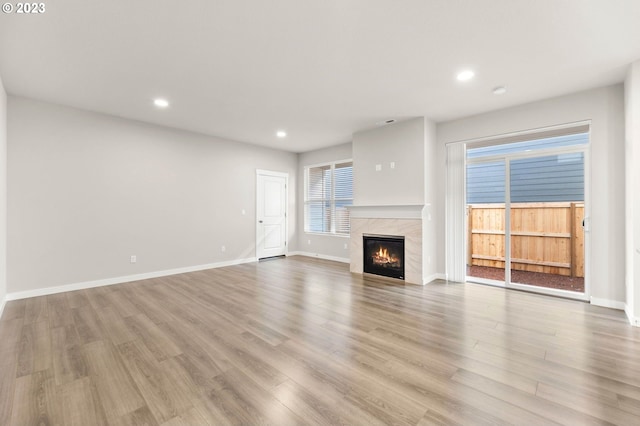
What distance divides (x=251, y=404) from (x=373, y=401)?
786mm

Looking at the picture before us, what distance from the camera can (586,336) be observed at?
107 inches

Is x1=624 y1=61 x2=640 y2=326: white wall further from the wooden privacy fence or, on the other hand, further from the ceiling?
the wooden privacy fence

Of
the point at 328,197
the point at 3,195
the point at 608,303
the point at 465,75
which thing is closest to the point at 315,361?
the point at 465,75

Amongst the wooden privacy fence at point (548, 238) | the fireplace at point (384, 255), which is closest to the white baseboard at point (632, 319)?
the wooden privacy fence at point (548, 238)

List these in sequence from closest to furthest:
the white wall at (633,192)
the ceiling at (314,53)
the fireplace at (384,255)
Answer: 1. the ceiling at (314,53)
2. the white wall at (633,192)
3. the fireplace at (384,255)

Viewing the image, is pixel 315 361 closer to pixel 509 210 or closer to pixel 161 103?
pixel 509 210

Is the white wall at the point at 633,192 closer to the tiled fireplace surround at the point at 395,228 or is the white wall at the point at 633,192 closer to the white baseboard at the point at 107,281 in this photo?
the tiled fireplace surround at the point at 395,228

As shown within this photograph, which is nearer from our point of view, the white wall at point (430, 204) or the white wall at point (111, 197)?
the white wall at point (111, 197)

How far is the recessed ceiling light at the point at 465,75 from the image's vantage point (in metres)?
3.22

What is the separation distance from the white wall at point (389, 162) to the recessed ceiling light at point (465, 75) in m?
1.35

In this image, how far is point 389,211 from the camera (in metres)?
5.07

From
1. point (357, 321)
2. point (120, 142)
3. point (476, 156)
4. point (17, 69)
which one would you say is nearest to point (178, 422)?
point (357, 321)

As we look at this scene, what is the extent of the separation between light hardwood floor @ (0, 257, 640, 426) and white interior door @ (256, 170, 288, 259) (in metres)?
3.02

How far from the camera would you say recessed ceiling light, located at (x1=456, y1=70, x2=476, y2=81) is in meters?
3.22
